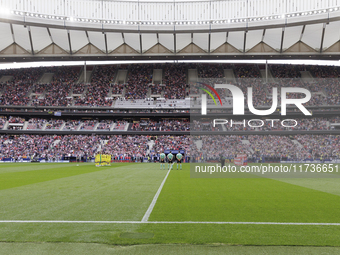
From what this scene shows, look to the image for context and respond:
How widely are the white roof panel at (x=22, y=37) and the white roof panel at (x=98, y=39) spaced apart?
1145 cm

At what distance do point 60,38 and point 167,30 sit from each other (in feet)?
67.1

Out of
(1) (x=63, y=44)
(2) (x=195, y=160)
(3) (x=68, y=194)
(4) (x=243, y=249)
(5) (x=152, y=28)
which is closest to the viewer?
(4) (x=243, y=249)

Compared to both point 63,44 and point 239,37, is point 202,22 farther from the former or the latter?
point 63,44

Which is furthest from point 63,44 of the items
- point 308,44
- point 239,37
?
point 308,44

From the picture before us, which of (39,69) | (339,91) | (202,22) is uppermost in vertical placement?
(202,22)

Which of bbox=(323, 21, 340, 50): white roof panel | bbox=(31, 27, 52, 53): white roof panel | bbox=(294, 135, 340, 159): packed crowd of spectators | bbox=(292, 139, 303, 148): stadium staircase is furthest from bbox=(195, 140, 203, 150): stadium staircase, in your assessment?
bbox=(31, 27, 52, 53): white roof panel

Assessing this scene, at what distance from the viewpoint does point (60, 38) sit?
5288 cm

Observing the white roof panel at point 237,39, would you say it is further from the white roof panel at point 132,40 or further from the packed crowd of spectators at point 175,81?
the white roof panel at point 132,40

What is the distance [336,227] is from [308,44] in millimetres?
53520

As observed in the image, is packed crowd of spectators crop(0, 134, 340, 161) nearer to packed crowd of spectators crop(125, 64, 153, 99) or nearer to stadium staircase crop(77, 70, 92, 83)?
packed crowd of spectators crop(125, 64, 153, 99)

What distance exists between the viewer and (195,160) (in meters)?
38.0

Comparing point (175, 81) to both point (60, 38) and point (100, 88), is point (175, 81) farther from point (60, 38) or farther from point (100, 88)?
point (60, 38)

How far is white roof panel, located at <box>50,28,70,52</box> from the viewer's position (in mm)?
51344

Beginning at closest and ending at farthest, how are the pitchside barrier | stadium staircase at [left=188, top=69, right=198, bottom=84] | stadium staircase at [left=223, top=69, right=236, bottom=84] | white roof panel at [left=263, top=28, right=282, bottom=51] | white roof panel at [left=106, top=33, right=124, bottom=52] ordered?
the pitchside barrier, white roof panel at [left=263, top=28, right=282, bottom=51], white roof panel at [left=106, top=33, right=124, bottom=52], stadium staircase at [left=223, top=69, right=236, bottom=84], stadium staircase at [left=188, top=69, right=198, bottom=84]
